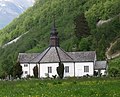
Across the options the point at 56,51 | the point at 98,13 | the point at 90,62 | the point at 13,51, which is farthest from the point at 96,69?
the point at 13,51

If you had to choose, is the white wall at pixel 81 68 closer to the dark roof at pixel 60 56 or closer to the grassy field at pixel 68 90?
the dark roof at pixel 60 56

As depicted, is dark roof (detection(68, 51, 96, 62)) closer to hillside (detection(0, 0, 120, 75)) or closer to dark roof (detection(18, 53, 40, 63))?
hillside (detection(0, 0, 120, 75))

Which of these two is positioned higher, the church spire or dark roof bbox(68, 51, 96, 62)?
the church spire

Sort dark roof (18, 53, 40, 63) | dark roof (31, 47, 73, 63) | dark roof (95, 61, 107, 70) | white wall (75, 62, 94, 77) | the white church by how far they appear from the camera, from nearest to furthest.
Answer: white wall (75, 62, 94, 77) → the white church → dark roof (95, 61, 107, 70) → dark roof (31, 47, 73, 63) → dark roof (18, 53, 40, 63)

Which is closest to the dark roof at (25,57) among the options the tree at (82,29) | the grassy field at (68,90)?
the tree at (82,29)

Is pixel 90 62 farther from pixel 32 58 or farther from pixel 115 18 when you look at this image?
pixel 115 18

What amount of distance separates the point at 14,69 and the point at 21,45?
90.2 m

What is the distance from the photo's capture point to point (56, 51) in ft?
357

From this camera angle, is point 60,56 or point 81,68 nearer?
point 81,68

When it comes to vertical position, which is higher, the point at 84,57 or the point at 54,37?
the point at 54,37

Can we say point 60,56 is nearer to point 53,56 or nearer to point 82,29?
point 53,56

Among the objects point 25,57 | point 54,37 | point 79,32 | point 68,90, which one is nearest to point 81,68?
point 54,37

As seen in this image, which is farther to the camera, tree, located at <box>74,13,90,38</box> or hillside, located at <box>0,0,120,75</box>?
tree, located at <box>74,13,90,38</box>

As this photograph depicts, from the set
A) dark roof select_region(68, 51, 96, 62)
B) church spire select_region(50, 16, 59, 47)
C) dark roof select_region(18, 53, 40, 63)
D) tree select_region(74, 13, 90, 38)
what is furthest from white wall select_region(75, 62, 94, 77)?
tree select_region(74, 13, 90, 38)
